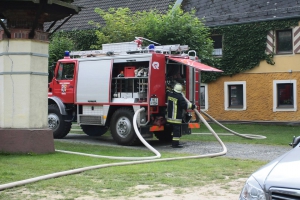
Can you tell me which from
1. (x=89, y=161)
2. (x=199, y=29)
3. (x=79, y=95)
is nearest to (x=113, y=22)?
(x=199, y=29)

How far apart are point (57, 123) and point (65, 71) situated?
164 cm

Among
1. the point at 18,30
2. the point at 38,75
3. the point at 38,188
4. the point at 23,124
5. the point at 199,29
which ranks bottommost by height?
the point at 38,188

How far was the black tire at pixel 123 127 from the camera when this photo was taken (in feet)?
48.2

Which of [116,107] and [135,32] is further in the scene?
[135,32]

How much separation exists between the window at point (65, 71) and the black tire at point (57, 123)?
0.96m

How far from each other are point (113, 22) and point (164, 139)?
700 centimetres

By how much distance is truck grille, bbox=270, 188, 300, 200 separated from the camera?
14.9ft

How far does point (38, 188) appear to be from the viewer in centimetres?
792

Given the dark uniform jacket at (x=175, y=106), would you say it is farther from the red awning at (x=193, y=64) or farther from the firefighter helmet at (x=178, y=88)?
the red awning at (x=193, y=64)

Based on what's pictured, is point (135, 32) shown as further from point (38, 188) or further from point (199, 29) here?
point (38, 188)

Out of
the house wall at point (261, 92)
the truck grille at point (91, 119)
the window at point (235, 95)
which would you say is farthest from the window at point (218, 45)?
the truck grille at point (91, 119)

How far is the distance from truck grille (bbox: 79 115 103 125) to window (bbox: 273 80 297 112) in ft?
38.0

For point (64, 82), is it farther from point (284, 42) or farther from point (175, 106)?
point (284, 42)

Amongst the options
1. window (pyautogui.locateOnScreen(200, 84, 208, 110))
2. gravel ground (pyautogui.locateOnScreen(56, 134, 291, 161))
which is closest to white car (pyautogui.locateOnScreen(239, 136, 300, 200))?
gravel ground (pyautogui.locateOnScreen(56, 134, 291, 161))
